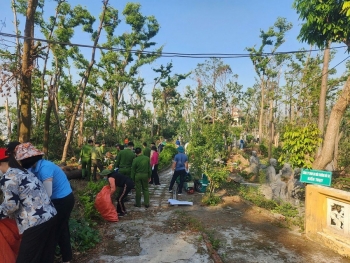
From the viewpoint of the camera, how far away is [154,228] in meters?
5.50

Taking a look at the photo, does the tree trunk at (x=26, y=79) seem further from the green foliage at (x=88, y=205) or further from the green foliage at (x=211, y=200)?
the green foliage at (x=211, y=200)

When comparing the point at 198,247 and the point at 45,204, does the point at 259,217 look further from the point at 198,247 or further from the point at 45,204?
the point at 45,204

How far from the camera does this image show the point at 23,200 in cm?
260

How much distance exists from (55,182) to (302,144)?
6531 mm

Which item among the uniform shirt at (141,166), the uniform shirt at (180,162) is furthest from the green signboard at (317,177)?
the uniform shirt at (180,162)

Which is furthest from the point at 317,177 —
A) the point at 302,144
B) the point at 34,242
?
the point at 34,242

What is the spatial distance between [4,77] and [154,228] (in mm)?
6850

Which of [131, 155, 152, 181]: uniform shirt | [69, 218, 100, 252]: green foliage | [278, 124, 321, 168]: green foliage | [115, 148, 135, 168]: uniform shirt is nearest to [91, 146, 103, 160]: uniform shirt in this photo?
[115, 148, 135, 168]: uniform shirt

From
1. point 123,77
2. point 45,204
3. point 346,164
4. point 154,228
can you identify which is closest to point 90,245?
point 154,228

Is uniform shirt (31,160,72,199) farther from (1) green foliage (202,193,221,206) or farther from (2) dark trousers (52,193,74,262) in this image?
(1) green foliage (202,193,221,206)

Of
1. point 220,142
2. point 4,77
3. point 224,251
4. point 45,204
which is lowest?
point 224,251

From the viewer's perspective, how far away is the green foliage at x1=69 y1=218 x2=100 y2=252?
13.9 ft

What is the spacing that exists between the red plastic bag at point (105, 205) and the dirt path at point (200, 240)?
0.60 ft

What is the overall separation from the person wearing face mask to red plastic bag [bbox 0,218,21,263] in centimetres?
19
